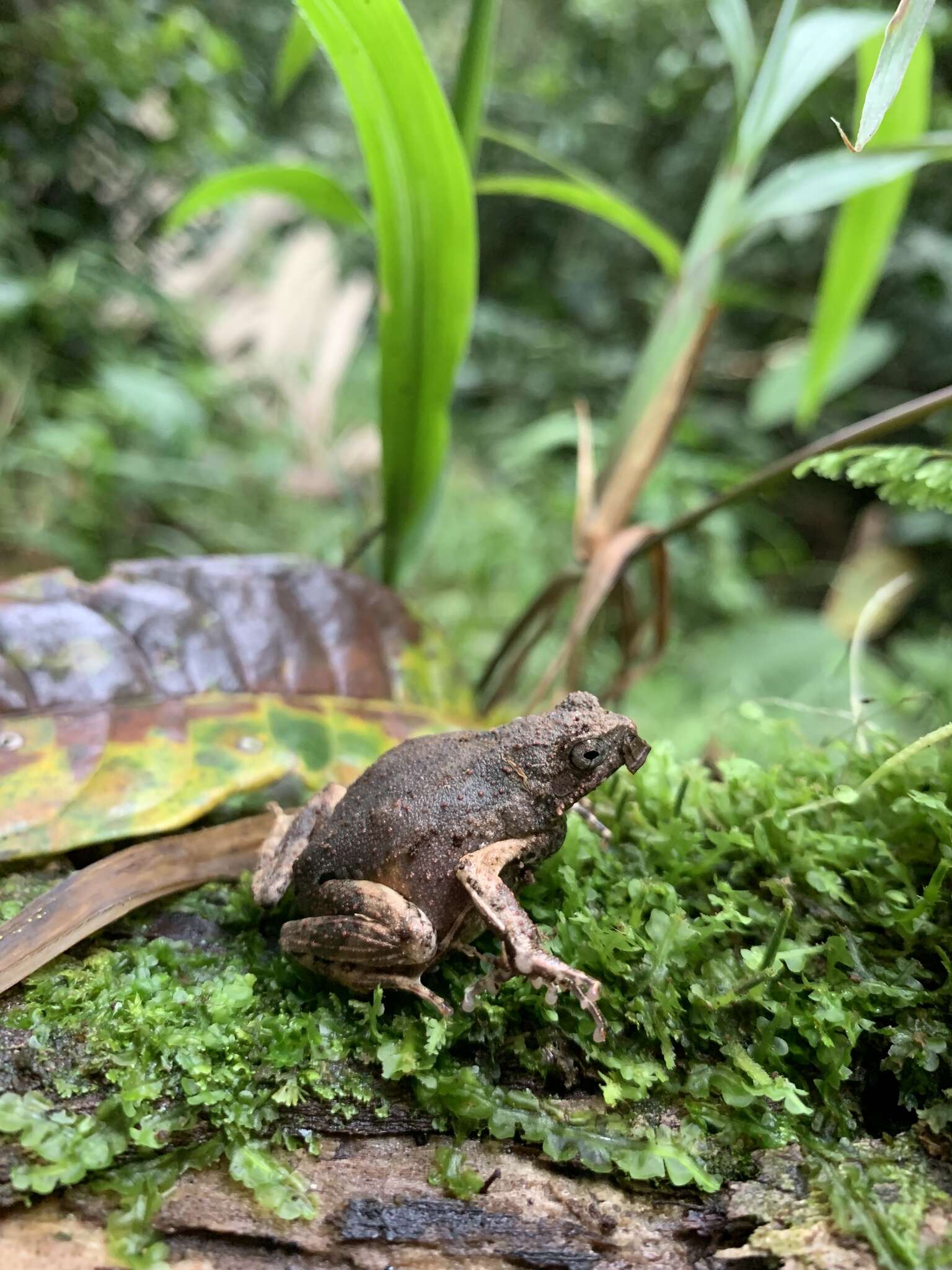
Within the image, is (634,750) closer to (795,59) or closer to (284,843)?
(284,843)

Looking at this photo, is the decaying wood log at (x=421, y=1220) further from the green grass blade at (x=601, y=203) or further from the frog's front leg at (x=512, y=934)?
the green grass blade at (x=601, y=203)

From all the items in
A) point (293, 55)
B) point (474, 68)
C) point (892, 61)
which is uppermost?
point (293, 55)

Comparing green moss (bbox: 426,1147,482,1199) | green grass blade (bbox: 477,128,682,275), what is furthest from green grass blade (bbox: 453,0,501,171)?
green moss (bbox: 426,1147,482,1199)

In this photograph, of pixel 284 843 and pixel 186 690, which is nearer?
pixel 284 843

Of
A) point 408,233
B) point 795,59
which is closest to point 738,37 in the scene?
point 795,59

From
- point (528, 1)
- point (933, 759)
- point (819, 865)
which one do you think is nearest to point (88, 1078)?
point (819, 865)

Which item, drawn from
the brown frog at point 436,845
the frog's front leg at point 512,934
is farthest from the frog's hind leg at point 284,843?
the frog's front leg at point 512,934
